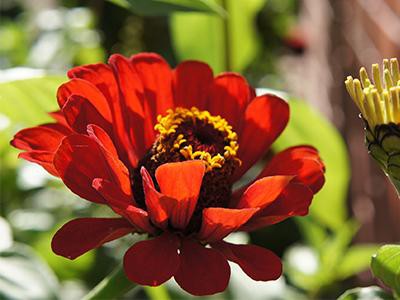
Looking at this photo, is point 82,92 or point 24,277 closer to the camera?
point 82,92

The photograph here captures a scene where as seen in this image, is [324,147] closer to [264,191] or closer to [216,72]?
[216,72]

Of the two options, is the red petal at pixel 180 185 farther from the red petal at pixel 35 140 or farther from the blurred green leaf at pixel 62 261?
the blurred green leaf at pixel 62 261

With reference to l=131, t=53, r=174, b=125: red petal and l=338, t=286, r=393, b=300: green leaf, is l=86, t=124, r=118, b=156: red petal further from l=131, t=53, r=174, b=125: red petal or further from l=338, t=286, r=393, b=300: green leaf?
l=338, t=286, r=393, b=300: green leaf

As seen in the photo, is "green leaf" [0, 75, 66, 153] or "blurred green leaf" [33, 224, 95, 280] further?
"blurred green leaf" [33, 224, 95, 280]

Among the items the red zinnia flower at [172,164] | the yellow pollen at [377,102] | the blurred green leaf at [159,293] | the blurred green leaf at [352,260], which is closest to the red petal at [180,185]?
the red zinnia flower at [172,164]

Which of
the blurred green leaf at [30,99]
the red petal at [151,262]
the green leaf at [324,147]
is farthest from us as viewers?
the green leaf at [324,147]

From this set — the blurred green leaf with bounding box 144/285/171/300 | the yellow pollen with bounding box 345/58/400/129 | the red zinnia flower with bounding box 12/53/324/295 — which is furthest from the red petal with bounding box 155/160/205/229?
the blurred green leaf with bounding box 144/285/171/300

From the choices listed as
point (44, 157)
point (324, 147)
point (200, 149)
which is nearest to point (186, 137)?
point (200, 149)
